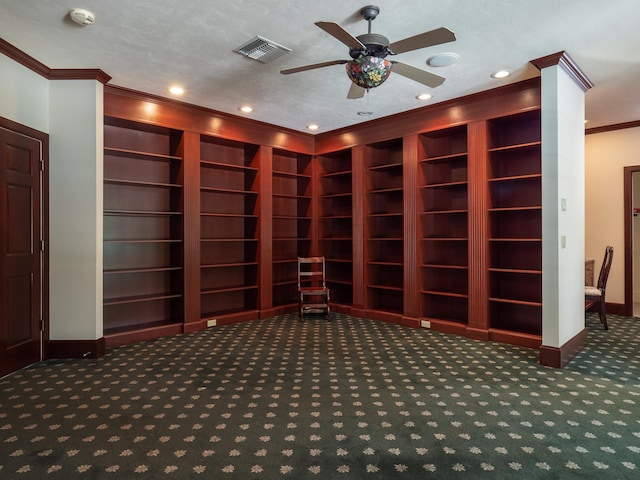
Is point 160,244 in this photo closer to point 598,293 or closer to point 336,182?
point 336,182

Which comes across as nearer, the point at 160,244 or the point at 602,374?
the point at 602,374

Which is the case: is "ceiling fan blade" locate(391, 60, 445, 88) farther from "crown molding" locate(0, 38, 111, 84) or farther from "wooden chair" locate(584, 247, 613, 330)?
"wooden chair" locate(584, 247, 613, 330)

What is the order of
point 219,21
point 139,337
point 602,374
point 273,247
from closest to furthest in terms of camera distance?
point 219,21, point 602,374, point 139,337, point 273,247

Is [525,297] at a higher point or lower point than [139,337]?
higher

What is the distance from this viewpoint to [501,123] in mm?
4746

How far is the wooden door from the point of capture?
3.43 meters

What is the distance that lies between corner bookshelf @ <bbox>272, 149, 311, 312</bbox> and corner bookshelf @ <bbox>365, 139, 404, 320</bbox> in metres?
1.15

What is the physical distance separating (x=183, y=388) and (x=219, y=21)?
291cm

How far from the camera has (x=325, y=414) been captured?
2684 mm

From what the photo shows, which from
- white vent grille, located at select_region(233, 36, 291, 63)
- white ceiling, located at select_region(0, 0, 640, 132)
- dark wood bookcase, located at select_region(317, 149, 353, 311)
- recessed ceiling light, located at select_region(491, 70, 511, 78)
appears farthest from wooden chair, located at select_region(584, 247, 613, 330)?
white vent grille, located at select_region(233, 36, 291, 63)

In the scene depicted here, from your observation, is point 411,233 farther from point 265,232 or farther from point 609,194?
point 609,194

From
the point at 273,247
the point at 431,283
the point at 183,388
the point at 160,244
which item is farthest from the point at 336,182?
the point at 183,388

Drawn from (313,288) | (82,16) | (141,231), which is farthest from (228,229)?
(82,16)

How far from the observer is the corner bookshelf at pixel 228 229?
5566 mm
